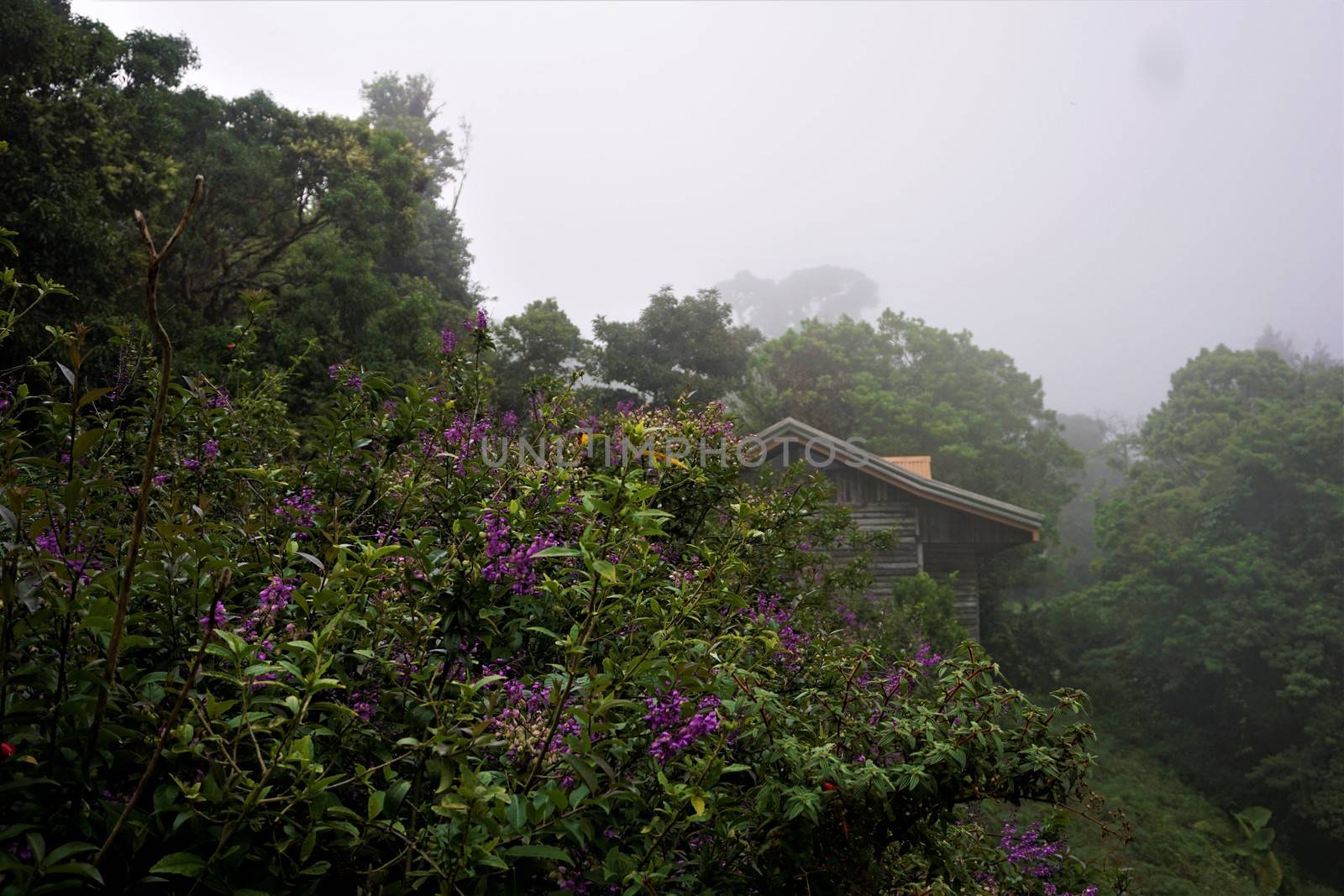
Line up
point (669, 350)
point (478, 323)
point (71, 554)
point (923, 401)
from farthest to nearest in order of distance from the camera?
1. point (923, 401)
2. point (669, 350)
3. point (478, 323)
4. point (71, 554)

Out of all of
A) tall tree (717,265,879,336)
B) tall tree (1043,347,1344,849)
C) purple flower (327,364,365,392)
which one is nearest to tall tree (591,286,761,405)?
tall tree (1043,347,1344,849)

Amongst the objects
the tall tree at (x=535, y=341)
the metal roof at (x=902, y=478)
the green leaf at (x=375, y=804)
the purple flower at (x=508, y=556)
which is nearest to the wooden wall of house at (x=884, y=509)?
the metal roof at (x=902, y=478)

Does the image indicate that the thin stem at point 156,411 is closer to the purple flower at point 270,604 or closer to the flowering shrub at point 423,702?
the flowering shrub at point 423,702

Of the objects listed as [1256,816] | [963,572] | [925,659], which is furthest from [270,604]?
[1256,816]

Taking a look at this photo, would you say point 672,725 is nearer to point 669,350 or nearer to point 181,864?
point 181,864

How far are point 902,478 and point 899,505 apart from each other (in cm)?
95

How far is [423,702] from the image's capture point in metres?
1.82

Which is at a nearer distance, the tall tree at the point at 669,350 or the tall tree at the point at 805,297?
the tall tree at the point at 669,350

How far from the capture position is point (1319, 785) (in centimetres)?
1500

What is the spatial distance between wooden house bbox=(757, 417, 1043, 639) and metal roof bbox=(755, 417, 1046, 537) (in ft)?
0.05

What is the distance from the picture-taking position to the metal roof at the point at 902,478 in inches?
556

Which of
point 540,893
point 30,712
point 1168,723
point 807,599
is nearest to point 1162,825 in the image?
point 1168,723

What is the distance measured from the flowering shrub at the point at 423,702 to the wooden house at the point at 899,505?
11554mm

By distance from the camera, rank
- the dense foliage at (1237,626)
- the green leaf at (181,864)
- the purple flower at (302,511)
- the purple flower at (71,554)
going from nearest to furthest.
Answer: the green leaf at (181,864) < the purple flower at (71,554) < the purple flower at (302,511) < the dense foliage at (1237,626)
